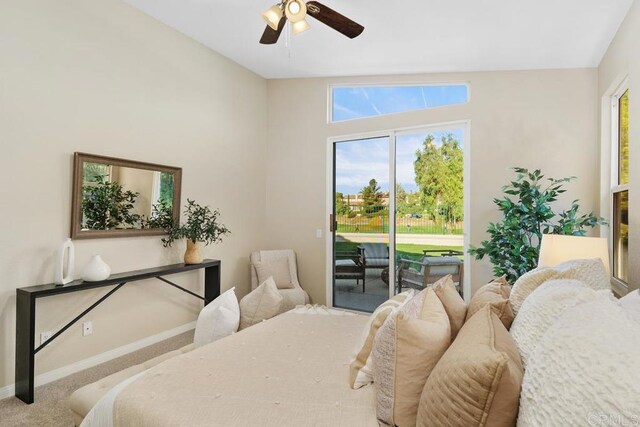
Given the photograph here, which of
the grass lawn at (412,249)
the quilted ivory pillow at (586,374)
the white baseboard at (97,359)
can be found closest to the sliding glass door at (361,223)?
the grass lawn at (412,249)

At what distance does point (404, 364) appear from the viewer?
123 centimetres

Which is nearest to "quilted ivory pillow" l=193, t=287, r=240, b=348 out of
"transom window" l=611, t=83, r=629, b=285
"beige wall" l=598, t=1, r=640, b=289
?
"beige wall" l=598, t=1, r=640, b=289

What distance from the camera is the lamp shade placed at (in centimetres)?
218

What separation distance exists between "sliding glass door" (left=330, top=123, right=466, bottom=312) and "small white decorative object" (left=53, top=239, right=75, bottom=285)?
2774mm

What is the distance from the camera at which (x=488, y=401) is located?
0.88 meters

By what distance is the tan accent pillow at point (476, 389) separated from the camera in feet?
2.88

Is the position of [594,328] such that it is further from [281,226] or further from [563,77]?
[281,226]

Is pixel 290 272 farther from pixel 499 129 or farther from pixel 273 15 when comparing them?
pixel 273 15

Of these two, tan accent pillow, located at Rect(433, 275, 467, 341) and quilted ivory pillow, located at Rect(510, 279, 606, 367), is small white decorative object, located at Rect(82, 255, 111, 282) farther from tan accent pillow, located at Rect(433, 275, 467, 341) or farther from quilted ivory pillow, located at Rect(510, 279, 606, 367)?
quilted ivory pillow, located at Rect(510, 279, 606, 367)

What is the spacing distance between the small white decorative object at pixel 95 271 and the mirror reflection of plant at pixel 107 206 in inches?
12.4

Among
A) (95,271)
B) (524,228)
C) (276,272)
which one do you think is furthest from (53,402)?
(524,228)

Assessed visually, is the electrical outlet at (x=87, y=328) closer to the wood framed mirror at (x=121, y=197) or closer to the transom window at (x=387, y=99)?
the wood framed mirror at (x=121, y=197)

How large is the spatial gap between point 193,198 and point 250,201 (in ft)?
2.98

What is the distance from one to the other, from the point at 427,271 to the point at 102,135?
11.3 ft
